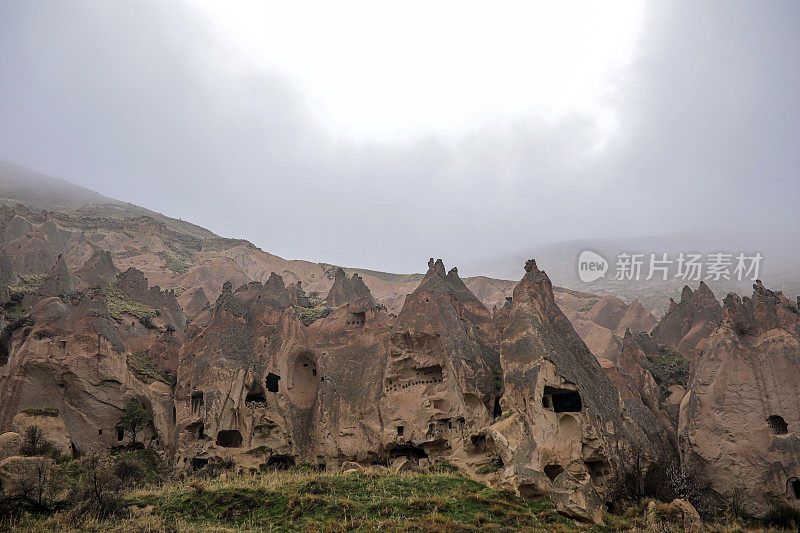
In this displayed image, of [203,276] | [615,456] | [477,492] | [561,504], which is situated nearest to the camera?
[561,504]

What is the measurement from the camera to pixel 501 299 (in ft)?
312

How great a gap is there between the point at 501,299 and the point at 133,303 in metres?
67.3

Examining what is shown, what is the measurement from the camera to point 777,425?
944 inches

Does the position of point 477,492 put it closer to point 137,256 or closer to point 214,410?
point 214,410

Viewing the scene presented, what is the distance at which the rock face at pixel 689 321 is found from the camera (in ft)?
147

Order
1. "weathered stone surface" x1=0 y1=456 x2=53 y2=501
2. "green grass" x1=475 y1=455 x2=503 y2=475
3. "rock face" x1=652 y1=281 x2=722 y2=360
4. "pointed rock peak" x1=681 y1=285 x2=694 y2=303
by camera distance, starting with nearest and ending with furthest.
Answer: "weathered stone surface" x1=0 y1=456 x2=53 y2=501
"green grass" x1=475 y1=455 x2=503 y2=475
"rock face" x1=652 y1=281 x2=722 y2=360
"pointed rock peak" x1=681 y1=285 x2=694 y2=303

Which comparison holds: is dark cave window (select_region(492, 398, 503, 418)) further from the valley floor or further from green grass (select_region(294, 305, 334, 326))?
green grass (select_region(294, 305, 334, 326))

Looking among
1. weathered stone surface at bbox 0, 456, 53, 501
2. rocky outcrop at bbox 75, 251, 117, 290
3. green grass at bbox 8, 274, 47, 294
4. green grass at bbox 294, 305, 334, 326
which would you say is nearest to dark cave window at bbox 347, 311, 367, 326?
green grass at bbox 294, 305, 334, 326

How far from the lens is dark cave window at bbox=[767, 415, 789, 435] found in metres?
23.7

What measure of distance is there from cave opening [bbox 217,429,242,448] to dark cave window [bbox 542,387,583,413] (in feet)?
61.3

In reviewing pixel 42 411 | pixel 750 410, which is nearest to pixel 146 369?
pixel 42 411

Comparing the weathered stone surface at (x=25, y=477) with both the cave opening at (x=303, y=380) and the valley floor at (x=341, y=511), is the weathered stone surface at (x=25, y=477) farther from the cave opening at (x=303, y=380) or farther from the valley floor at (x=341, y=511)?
the cave opening at (x=303, y=380)

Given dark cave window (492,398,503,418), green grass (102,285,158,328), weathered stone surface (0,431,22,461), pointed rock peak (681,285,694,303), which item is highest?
pointed rock peak (681,285,694,303)

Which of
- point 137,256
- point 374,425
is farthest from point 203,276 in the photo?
point 374,425
